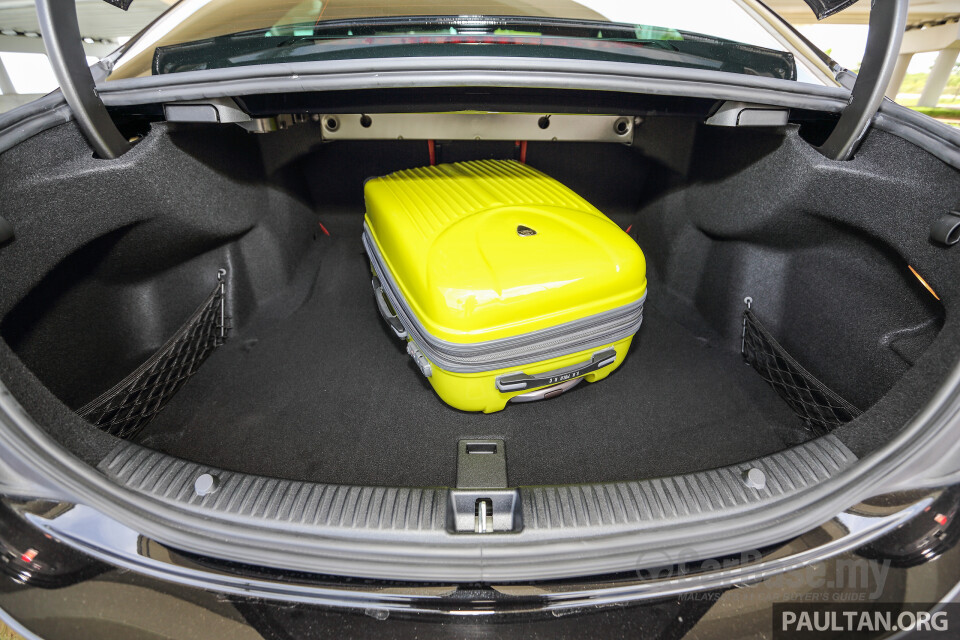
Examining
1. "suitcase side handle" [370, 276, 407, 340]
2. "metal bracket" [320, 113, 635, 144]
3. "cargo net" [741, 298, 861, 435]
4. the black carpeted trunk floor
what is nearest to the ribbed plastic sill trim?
the black carpeted trunk floor

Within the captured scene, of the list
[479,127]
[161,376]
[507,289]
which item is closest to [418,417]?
[507,289]

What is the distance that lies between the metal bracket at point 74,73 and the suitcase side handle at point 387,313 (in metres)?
0.66

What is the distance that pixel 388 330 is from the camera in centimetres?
143

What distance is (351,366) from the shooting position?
4.25 ft

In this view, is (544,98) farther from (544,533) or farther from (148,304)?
(148,304)

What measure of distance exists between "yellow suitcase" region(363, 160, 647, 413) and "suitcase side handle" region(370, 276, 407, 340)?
1 centimetres

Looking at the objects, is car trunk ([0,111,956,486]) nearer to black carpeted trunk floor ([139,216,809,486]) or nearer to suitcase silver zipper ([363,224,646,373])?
black carpeted trunk floor ([139,216,809,486])

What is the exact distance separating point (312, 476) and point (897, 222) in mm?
1248

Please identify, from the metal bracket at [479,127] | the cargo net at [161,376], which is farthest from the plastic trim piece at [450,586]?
the metal bracket at [479,127]

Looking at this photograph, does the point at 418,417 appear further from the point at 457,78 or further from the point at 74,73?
the point at 74,73

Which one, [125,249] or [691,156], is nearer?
[125,249]

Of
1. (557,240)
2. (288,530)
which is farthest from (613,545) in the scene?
(557,240)

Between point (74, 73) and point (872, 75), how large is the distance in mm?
1495

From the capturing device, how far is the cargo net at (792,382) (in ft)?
3.32
